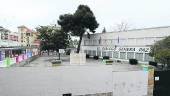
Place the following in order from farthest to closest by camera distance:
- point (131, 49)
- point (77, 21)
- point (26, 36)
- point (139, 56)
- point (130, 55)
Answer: point (26, 36)
point (77, 21)
point (130, 55)
point (131, 49)
point (139, 56)

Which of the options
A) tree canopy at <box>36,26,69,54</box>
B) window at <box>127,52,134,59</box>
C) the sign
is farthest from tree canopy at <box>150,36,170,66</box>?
tree canopy at <box>36,26,69,54</box>

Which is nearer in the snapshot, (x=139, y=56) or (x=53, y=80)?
(x=53, y=80)

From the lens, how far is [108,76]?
9906 mm

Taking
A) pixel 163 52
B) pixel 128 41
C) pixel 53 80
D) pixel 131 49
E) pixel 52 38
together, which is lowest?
pixel 53 80

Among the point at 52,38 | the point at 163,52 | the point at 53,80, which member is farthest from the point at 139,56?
the point at 53,80

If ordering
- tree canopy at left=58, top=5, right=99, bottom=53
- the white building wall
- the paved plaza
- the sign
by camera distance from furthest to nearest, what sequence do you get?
tree canopy at left=58, top=5, right=99, bottom=53 → the sign → the white building wall → the paved plaza

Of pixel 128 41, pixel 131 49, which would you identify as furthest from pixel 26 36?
pixel 131 49

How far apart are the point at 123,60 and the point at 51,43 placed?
13.5 metres

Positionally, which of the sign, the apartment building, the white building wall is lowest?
the sign

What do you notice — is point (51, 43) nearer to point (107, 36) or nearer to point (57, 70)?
point (107, 36)

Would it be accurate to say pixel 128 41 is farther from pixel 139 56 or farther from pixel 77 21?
pixel 77 21

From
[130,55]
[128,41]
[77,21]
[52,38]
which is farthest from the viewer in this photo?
[77,21]

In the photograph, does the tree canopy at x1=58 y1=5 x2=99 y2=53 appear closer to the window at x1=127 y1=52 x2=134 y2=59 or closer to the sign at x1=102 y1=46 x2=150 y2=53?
the sign at x1=102 y1=46 x2=150 y2=53

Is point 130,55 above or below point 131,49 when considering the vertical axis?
below
